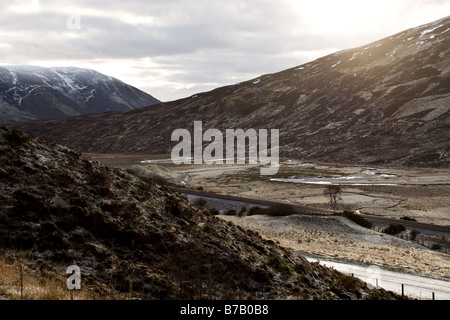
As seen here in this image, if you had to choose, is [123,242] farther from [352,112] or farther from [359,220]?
[352,112]

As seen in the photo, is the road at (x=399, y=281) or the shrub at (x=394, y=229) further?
the shrub at (x=394, y=229)

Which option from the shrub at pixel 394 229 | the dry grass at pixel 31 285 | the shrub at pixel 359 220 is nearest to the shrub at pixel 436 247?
the shrub at pixel 394 229

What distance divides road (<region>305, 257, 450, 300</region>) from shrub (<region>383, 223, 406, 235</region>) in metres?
15.6

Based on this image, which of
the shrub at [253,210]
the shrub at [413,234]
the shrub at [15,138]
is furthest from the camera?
the shrub at [253,210]

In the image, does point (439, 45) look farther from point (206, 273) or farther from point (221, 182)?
point (206, 273)

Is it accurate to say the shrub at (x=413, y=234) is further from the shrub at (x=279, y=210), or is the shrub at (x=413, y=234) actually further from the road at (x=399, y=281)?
the road at (x=399, y=281)

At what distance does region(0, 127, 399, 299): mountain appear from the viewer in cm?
965

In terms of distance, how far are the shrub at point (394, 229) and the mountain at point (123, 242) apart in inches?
→ 1055

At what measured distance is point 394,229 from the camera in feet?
124

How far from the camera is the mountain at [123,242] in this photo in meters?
9.65

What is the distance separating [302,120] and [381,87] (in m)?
31.8

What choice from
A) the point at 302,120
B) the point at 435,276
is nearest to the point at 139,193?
the point at 435,276

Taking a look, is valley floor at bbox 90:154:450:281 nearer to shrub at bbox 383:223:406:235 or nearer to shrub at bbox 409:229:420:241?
shrub at bbox 409:229:420:241

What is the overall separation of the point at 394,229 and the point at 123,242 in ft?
109
